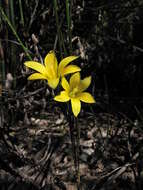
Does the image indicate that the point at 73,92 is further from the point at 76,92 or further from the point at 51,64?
the point at 51,64

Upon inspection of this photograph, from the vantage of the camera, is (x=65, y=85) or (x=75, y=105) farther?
(x=65, y=85)

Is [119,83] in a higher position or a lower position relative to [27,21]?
lower

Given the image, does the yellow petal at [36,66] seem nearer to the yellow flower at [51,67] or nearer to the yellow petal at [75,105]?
the yellow flower at [51,67]

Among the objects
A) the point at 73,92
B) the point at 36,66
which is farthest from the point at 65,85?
the point at 36,66

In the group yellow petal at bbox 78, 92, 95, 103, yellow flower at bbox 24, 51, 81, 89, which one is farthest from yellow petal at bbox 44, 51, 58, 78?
yellow petal at bbox 78, 92, 95, 103

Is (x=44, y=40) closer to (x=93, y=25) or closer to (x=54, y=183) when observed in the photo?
(x=93, y=25)

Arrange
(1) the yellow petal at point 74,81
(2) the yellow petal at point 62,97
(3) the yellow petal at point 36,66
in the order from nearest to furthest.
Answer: (2) the yellow petal at point 62,97, (3) the yellow petal at point 36,66, (1) the yellow petal at point 74,81

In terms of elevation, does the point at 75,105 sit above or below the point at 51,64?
below

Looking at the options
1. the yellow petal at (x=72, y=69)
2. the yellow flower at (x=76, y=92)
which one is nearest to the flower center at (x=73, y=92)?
the yellow flower at (x=76, y=92)

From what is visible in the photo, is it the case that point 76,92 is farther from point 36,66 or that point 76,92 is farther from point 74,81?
point 36,66

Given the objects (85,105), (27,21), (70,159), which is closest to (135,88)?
(85,105)

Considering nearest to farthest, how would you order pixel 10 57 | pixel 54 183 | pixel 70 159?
pixel 54 183 → pixel 70 159 → pixel 10 57
